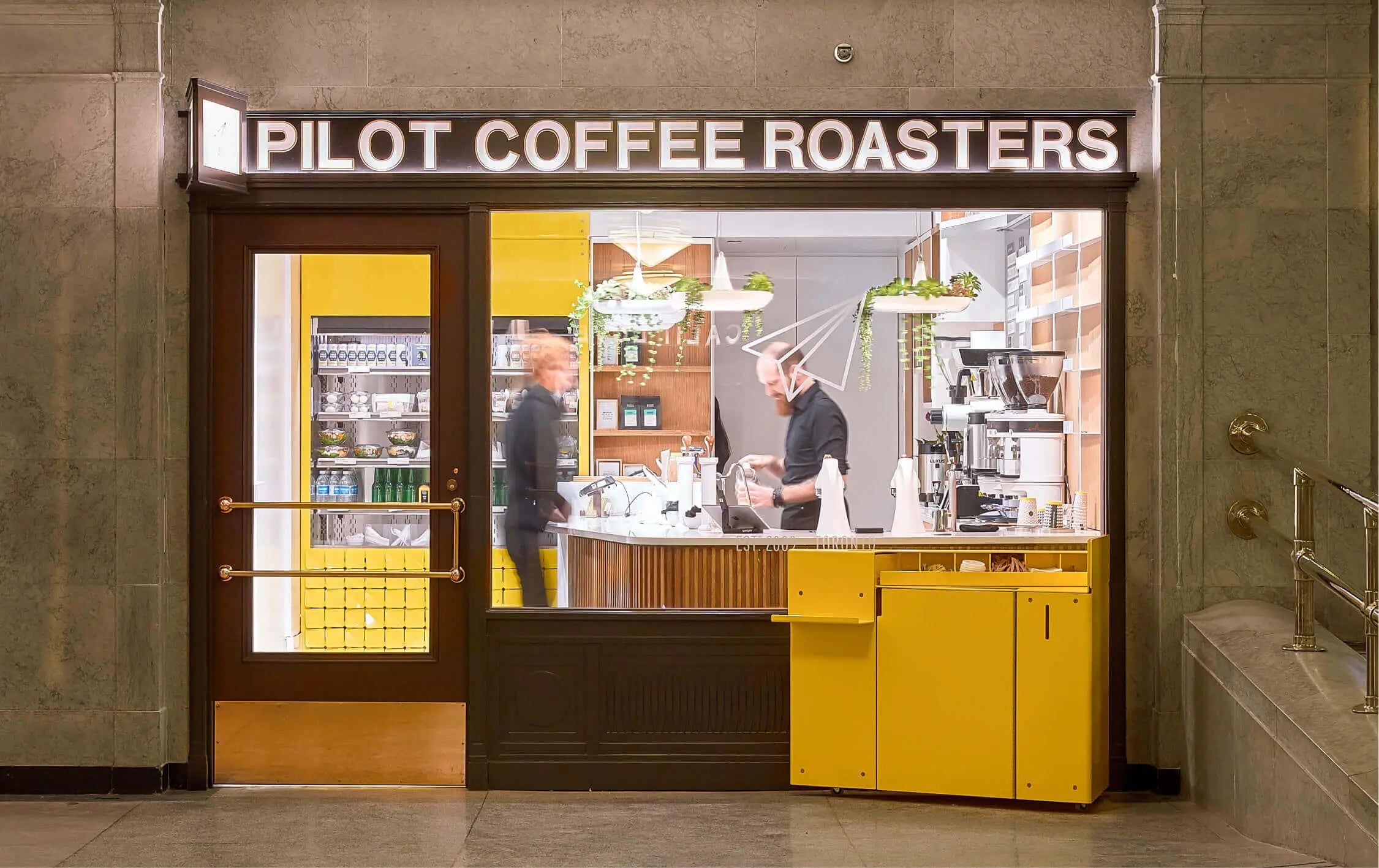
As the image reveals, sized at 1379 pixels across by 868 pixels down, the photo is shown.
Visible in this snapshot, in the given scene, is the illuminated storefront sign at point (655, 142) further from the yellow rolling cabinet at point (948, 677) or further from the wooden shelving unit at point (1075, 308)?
the yellow rolling cabinet at point (948, 677)

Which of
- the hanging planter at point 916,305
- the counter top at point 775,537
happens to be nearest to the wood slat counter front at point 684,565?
the counter top at point 775,537

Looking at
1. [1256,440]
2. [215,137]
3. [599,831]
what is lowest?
[599,831]

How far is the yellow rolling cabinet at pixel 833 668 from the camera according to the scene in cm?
468

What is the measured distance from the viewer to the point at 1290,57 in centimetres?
484

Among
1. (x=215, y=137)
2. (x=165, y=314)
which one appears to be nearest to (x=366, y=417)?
(x=165, y=314)

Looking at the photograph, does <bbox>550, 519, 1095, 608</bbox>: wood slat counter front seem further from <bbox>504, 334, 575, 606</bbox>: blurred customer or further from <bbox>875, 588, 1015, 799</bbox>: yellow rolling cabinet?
<bbox>875, 588, 1015, 799</bbox>: yellow rolling cabinet

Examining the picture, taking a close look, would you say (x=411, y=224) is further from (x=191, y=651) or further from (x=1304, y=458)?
(x=1304, y=458)

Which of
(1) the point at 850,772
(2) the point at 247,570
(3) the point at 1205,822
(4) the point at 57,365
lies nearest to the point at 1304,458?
(3) the point at 1205,822

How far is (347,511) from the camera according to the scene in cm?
499

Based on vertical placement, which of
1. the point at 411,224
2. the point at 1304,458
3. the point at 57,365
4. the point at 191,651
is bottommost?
the point at 191,651

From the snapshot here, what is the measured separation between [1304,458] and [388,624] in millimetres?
3938

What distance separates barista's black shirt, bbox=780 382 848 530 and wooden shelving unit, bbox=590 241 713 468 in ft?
1.31

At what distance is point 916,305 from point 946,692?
5.77 ft

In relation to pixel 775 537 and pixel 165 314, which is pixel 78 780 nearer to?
pixel 165 314
